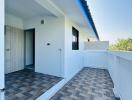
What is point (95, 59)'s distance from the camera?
6.86 m

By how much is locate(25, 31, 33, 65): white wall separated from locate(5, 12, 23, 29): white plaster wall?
0.70 metres

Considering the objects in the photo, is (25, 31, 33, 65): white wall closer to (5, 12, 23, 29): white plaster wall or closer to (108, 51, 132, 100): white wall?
(5, 12, 23, 29): white plaster wall

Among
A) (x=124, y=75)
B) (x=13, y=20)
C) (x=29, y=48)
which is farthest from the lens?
→ (x=29, y=48)

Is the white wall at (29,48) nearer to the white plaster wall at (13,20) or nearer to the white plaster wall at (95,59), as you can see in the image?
the white plaster wall at (13,20)

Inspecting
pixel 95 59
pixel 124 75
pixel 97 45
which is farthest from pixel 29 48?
pixel 97 45

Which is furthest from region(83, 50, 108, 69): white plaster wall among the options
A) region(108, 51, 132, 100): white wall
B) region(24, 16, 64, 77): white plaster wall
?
region(108, 51, 132, 100): white wall

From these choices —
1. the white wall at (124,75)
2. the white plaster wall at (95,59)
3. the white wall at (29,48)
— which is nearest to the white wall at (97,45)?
the white plaster wall at (95,59)

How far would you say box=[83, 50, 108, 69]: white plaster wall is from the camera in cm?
666

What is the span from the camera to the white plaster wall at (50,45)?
13.4 feet

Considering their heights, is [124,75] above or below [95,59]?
above

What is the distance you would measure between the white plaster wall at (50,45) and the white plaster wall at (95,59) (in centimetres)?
342

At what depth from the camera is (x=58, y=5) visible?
126 inches

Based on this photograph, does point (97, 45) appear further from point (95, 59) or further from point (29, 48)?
point (29, 48)

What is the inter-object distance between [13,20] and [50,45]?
2.11 metres
